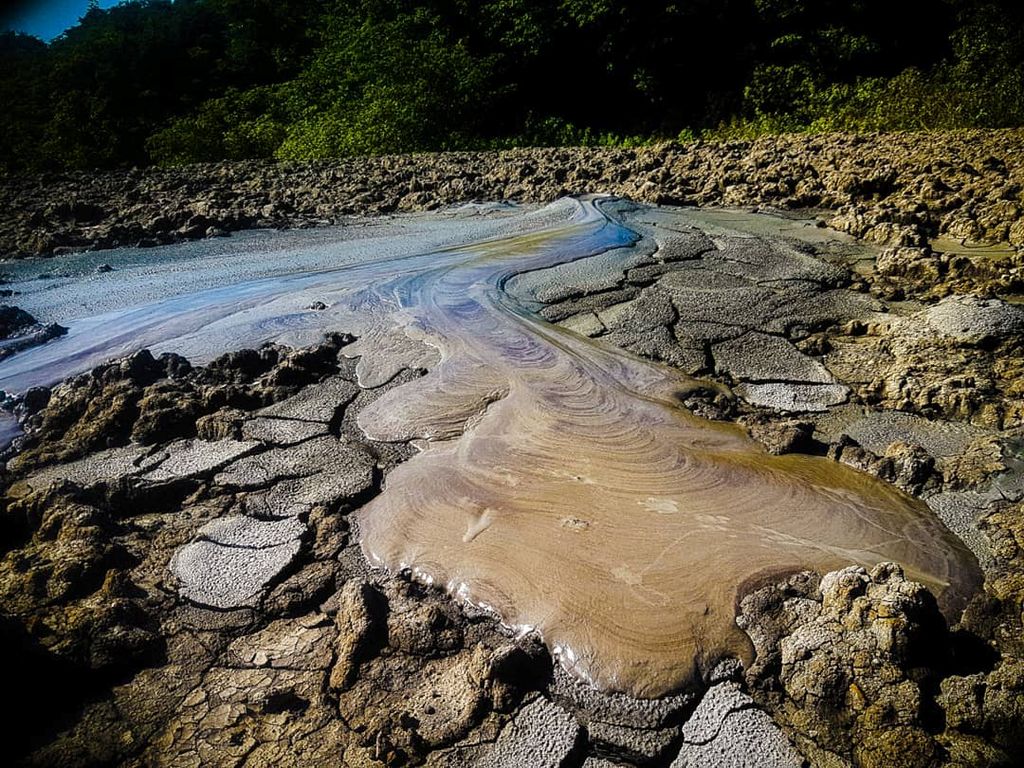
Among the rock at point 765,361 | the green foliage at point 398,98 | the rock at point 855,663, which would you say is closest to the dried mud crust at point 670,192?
the rock at point 765,361

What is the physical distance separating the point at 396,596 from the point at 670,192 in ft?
15.8

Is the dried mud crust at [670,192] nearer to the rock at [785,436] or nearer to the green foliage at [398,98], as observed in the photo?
the rock at [785,436]

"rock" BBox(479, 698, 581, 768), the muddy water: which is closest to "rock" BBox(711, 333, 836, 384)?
the muddy water

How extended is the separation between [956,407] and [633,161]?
5074 millimetres

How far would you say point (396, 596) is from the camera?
181cm

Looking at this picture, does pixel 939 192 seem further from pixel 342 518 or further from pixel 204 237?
pixel 204 237

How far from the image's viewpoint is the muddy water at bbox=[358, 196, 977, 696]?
164 cm

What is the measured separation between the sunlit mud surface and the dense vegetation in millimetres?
7906

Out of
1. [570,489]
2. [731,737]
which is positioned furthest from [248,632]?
[731,737]

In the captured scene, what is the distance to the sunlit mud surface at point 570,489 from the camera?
168cm

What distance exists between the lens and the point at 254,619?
5.87ft

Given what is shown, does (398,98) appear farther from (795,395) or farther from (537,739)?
(537,739)

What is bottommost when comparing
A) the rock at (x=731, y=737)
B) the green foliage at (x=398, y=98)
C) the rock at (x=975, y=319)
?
the rock at (x=731, y=737)

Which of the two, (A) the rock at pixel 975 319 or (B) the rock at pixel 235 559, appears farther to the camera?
(A) the rock at pixel 975 319
